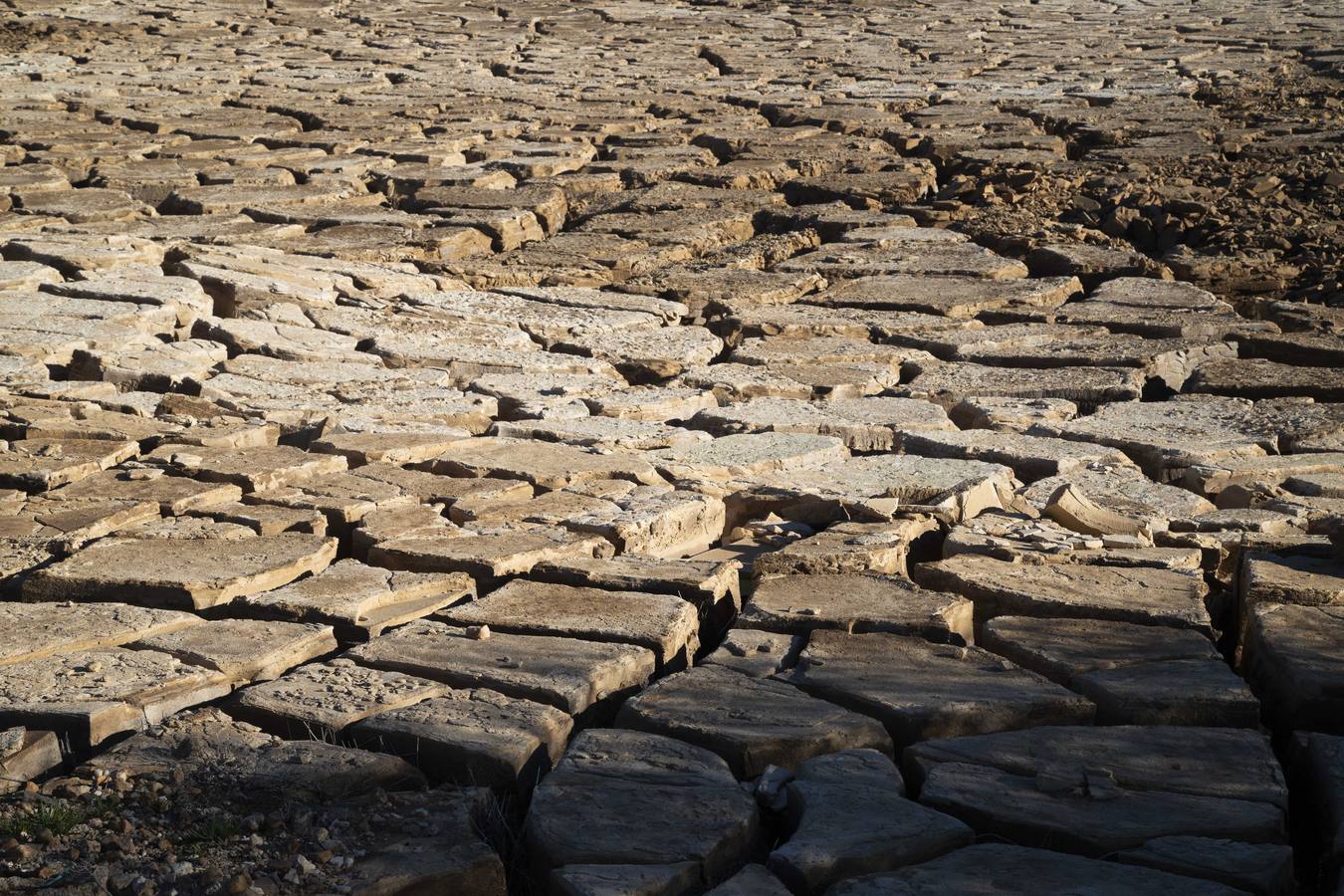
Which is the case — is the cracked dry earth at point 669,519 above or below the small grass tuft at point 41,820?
below

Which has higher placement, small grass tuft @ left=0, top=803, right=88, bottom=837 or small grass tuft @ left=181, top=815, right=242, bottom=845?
small grass tuft @ left=0, top=803, right=88, bottom=837

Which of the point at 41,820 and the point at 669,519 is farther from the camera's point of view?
the point at 669,519

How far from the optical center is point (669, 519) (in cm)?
327

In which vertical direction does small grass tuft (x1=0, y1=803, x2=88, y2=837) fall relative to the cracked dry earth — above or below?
above

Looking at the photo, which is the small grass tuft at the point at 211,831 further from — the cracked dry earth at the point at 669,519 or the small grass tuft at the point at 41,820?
the small grass tuft at the point at 41,820

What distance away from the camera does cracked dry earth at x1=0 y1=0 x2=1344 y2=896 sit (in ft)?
6.50

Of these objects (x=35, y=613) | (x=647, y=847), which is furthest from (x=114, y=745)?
(x=647, y=847)

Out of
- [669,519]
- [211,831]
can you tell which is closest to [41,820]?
[211,831]

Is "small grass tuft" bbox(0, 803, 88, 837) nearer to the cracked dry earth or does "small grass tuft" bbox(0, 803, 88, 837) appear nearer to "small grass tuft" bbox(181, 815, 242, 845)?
the cracked dry earth

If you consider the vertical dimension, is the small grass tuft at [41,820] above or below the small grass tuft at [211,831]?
above

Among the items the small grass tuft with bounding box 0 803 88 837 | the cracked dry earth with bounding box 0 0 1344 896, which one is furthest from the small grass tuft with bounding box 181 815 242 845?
the small grass tuft with bounding box 0 803 88 837

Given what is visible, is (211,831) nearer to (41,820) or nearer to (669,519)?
(41,820)

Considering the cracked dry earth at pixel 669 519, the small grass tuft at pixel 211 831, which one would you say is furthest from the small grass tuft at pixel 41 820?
the small grass tuft at pixel 211 831

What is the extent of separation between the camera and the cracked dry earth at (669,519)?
1980 mm
